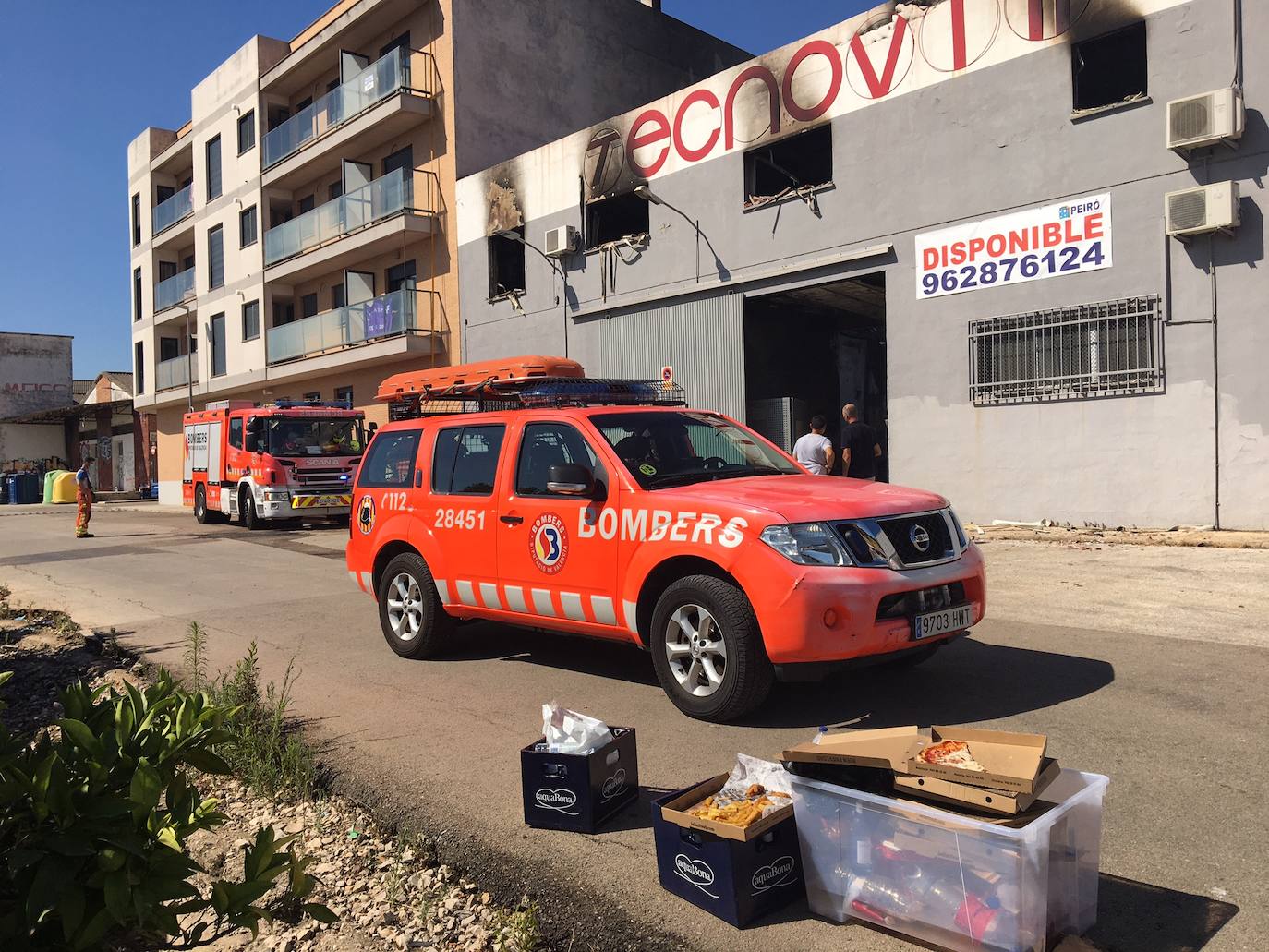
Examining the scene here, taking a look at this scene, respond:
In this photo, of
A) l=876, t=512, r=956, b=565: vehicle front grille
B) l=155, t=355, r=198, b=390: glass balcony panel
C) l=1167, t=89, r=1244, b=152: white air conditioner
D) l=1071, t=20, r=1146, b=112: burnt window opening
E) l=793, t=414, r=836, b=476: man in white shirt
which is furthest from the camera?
l=155, t=355, r=198, b=390: glass balcony panel

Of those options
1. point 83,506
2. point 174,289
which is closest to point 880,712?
point 83,506

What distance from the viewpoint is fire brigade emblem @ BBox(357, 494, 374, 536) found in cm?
761

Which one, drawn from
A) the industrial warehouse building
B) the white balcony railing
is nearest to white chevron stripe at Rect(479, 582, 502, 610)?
the industrial warehouse building

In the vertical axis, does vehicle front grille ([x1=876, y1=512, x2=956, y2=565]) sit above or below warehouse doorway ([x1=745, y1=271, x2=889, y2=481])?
below

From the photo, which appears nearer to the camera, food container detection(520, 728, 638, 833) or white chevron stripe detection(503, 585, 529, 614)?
food container detection(520, 728, 638, 833)

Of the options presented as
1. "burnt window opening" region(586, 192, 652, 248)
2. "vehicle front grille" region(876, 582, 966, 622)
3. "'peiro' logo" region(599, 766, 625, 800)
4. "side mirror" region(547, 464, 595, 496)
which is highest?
"burnt window opening" region(586, 192, 652, 248)

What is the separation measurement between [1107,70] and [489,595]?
470 inches

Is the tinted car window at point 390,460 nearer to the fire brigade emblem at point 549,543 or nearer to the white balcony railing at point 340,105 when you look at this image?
the fire brigade emblem at point 549,543

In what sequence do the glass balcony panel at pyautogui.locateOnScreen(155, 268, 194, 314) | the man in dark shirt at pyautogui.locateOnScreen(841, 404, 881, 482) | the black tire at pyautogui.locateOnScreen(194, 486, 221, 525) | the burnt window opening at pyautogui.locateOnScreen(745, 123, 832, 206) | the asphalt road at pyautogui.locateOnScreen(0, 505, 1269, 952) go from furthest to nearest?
the glass balcony panel at pyautogui.locateOnScreen(155, 268, 194, 314)
the black tire at pyautogui.locateOnScreen(194, 486, 221, 525)
the burnt window opening at pyautogui.locateOnScreen(745, 123, 832, 206)
the man in dark shirt at pyautogui.locateOnScreen(841, 404, 881, 482)
the asphalt road at pyautogui.locateOnScreen(0, 505, 1269, 952)

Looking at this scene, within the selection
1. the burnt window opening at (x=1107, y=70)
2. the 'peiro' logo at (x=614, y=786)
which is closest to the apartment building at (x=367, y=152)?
the burnt window opening at (x=1107, y=70)

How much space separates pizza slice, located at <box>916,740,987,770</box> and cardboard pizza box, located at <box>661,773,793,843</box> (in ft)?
1.67

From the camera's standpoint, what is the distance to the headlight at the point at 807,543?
15.9 ft

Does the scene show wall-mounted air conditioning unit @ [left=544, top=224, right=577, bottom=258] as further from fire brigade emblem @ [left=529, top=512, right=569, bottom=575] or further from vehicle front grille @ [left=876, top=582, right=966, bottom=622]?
vehicle front grille @ [left=876, top=582, right=966, bottom=622]

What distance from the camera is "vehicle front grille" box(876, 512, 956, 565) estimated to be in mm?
5055
